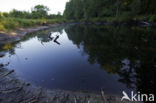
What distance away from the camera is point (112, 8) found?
49438mm

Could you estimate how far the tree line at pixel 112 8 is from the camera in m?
36.2

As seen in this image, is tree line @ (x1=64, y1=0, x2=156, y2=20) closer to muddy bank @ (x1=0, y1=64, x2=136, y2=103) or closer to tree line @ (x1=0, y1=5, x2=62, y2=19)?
tree line @ (x1=0, y1=5, x2=62, y2=19)

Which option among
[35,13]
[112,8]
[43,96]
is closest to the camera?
[43,96]

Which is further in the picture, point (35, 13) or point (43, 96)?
point (35, 13)

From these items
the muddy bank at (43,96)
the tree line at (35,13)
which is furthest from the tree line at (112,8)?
the muddy bank at (43,96)

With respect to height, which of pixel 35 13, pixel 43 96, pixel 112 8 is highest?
pixel 35 13

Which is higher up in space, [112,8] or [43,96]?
[112,8]

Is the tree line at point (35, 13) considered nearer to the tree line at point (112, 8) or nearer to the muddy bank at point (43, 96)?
the tree line at point (112, 8)

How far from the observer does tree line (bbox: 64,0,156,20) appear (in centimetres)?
3616

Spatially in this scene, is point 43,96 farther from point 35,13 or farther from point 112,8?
point 35,13

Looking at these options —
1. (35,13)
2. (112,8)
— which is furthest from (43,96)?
(35,13)

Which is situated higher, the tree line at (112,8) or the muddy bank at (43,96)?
the tree line at (112,8)

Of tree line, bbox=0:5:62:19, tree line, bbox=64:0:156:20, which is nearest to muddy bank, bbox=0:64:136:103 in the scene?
tree line, bbox=64:0:156:20

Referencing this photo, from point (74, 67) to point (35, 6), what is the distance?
313ft
